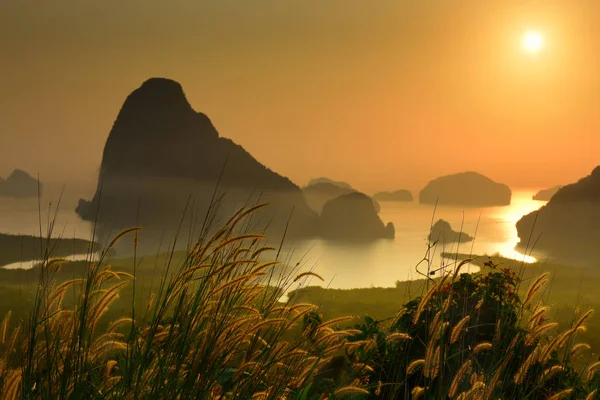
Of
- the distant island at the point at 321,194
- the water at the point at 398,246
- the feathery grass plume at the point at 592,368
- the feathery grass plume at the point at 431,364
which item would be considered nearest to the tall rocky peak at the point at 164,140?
the distant island at the point at 321,194

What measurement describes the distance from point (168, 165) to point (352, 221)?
197 ft

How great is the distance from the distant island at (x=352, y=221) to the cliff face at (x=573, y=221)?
5528cm

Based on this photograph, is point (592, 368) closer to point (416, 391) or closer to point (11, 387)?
point (416, 391)

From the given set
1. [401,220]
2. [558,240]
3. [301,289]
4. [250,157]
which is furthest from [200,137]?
[301,289]

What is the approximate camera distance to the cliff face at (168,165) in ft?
520

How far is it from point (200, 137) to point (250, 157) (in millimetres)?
22531

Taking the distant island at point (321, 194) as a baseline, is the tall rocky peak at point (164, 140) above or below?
above

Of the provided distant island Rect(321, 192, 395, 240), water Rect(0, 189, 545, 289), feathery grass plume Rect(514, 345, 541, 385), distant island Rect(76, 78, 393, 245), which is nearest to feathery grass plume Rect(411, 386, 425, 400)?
feathery grass plume Rect(514, 345, 541, 385)

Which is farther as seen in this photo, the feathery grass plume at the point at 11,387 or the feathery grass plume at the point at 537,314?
the feathery grass plume at the point at 537,314

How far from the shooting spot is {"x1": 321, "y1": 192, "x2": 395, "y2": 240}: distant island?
510 feet

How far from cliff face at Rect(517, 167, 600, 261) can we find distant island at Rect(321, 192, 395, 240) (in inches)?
2176

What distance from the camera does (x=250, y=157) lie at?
573ft

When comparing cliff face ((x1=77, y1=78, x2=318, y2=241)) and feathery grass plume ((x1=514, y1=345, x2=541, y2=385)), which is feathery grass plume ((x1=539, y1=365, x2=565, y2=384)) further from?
cliff face ((x1=77, y1=78, x2=318, y2=241))

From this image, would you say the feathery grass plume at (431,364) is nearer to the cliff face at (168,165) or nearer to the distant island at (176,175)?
the distant island at (176,175)
